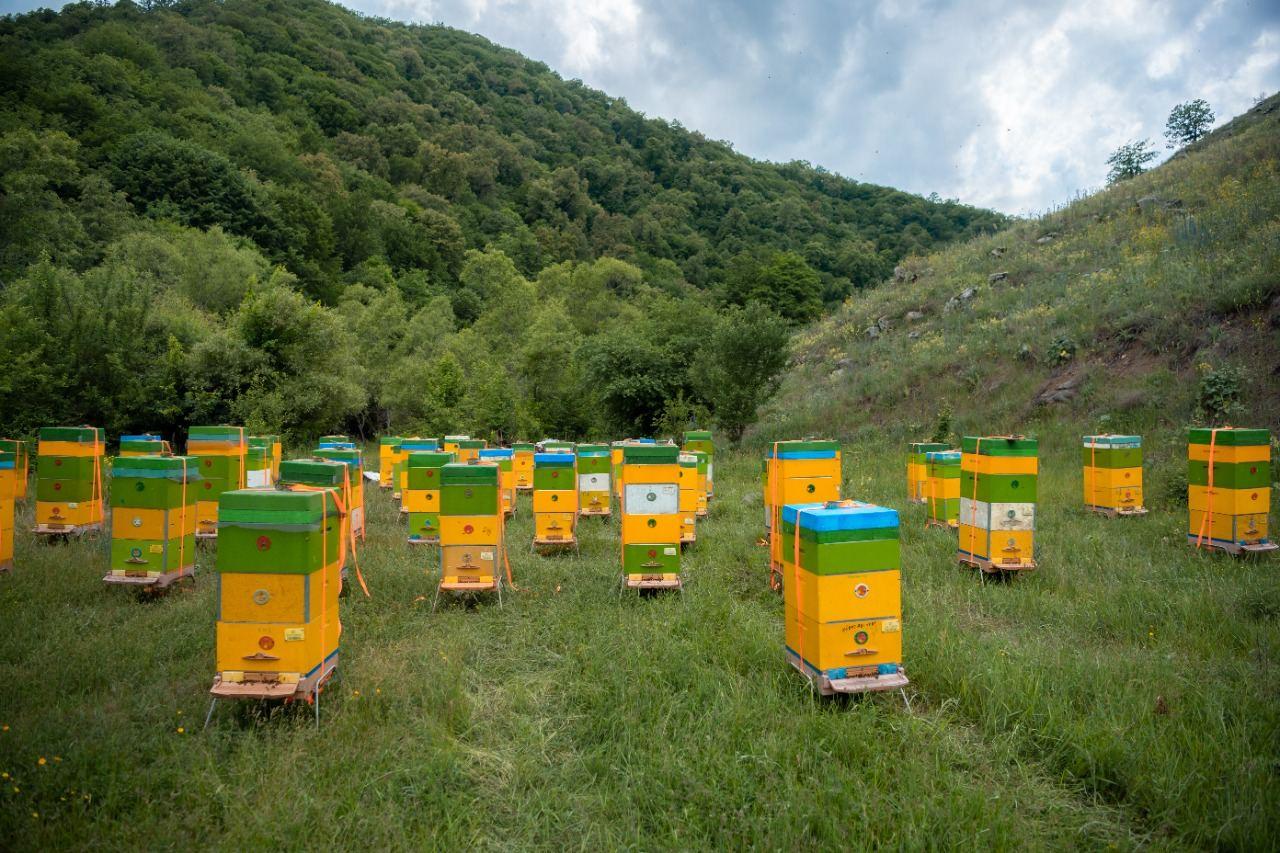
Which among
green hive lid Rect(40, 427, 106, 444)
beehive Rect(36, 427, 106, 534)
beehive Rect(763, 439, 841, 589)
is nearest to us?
beehive Rect(763, 439, 841, 589)

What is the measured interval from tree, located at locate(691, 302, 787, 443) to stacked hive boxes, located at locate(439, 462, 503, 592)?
15.0 meters

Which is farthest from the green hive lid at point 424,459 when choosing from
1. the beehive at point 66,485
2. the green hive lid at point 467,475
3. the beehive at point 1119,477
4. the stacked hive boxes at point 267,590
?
the beehive at point 1119,477

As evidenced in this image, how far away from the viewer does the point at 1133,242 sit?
868 inches

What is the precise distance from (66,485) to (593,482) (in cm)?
780

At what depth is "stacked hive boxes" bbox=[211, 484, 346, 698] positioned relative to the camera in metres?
4.37

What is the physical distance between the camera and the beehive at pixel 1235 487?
305 inches

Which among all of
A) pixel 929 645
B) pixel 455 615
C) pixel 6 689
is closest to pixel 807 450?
pixel 929 645

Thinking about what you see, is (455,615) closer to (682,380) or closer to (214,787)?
(214,787)

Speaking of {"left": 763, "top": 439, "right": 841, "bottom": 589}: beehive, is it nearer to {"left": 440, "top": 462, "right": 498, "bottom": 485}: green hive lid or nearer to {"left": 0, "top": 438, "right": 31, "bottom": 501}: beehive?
{"left": 440, "top": 462, "right": 498, "bottom": 485}: green hive lid

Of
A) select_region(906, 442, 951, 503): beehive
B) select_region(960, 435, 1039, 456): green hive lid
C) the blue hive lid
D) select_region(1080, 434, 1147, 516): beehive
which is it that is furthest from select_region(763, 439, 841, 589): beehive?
select_region(1080, 434, 1147, 516): beehive

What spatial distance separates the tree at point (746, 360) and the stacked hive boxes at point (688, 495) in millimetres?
11699

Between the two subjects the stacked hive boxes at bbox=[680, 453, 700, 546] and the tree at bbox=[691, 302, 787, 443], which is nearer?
the stacked hive boxes at bbox=[680, 453, 700, 546]

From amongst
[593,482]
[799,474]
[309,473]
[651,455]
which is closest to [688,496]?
[799,474]

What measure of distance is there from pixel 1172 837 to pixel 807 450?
4.98 metres
